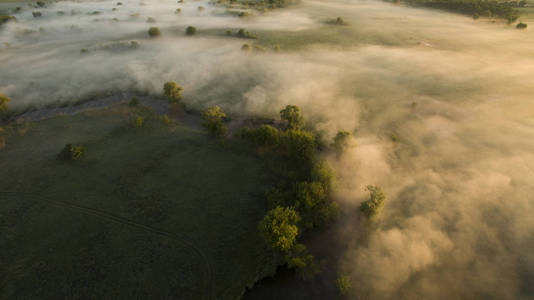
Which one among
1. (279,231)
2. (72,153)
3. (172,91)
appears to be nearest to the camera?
(279,231)

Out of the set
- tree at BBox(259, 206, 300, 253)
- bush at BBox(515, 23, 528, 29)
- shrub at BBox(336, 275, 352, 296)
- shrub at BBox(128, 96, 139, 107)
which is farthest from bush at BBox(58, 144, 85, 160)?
bush at BBox(515, 23, 528, 29)

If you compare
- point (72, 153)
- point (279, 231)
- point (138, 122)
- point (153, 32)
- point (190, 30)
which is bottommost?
point (279, 231)

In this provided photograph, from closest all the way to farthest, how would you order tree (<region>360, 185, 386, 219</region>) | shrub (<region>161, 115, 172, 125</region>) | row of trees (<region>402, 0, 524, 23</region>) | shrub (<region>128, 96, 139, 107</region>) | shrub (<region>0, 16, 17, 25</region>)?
tree (<region>360, 185, 386, 219</region>) < shrub (<region>161, 115, 172, 125</region>) < shrub (<region>128, 96, 139, 107</region>) < row of trees (<region>402, 0, 524, 23</region>) < shrub (<region>0, 16, 17, 25</region>)

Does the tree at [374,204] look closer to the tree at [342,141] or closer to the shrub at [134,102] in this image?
the tree at [342,141]

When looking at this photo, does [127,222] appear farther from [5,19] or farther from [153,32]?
[5,19]

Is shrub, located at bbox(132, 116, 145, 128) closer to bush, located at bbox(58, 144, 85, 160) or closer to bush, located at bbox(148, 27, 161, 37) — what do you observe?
bush, located at bbox(58, 144, 85, 160)

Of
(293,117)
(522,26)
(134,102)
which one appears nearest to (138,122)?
(134,102)

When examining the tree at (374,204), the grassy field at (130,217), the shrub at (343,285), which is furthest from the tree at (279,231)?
the tree at (374,204)
